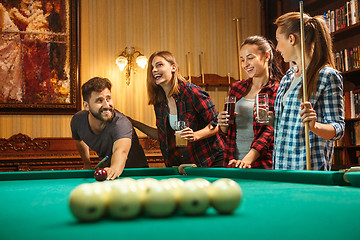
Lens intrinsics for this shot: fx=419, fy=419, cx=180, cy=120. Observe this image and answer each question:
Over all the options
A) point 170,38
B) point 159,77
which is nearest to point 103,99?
point 159,77

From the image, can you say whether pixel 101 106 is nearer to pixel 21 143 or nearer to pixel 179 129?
pixel 179 129

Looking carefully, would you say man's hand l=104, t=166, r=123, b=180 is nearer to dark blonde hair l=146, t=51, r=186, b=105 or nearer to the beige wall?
dark blonde hair l=146, t=51, r=186, b=105

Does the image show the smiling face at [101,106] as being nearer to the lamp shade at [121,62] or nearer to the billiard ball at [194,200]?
the billiard ball at [194,200]

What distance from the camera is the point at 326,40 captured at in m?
2.35

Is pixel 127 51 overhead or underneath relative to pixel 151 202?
overhead

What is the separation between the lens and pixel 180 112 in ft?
10.4

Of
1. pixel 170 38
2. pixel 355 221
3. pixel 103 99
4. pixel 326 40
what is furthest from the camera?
pixel 170 38

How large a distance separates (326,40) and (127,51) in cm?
371

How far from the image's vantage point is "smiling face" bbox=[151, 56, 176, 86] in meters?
3.18

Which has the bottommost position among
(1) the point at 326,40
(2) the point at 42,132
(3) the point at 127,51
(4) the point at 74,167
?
(4) the point at 74,167

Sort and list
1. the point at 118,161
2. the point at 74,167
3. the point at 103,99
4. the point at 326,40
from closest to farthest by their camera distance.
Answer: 1. the point at 326,40
2. the point at 118,161
3. the point at 103,99
4. the point at 74,167

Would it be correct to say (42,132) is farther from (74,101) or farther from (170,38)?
(170,38)

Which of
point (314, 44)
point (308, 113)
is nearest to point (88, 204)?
point (308, 113)

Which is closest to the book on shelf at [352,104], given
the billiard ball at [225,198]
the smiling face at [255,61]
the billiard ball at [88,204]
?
the smiling face at [255,61]
